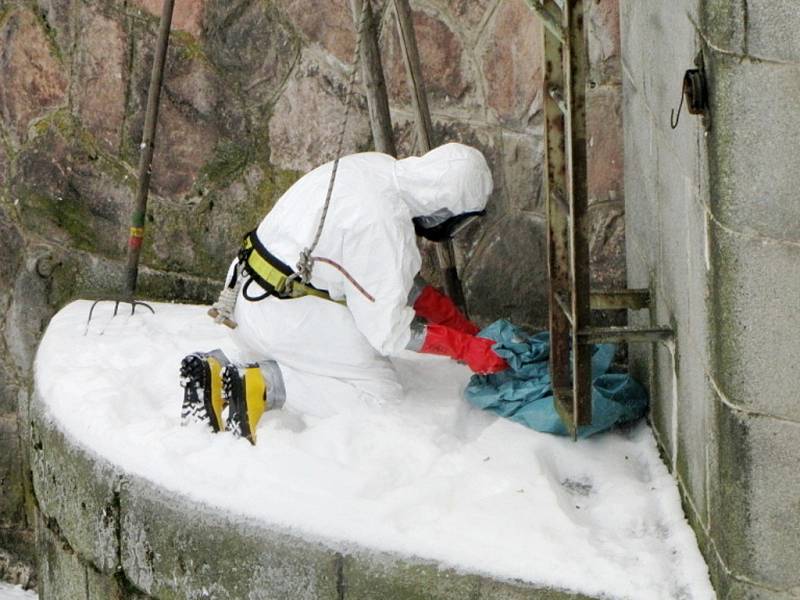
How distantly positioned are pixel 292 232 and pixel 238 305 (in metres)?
0.40

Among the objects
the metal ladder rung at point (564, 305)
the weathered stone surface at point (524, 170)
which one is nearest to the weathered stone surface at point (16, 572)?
the weathered stone surface at point (524, 170)

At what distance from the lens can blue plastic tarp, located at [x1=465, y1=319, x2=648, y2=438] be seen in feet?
15.8

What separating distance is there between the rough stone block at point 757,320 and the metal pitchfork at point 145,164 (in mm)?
2892

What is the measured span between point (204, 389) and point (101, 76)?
197 centimetres

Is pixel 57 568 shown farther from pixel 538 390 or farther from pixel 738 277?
pixel 738 277

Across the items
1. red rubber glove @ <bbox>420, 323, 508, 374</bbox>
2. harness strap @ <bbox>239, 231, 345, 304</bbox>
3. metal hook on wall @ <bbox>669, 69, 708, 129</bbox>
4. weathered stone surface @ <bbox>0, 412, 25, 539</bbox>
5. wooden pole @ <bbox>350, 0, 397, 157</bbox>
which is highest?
metal hook on wall @ <bbox>669, 69, 708, 129</bbox>

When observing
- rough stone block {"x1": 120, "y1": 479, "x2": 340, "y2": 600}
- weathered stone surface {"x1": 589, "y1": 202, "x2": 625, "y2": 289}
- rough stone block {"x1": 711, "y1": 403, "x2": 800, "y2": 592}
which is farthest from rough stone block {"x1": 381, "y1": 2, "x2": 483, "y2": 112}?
rough stone block {"x1": 711, "y1": 403, "x2": 800, "y2": 592}

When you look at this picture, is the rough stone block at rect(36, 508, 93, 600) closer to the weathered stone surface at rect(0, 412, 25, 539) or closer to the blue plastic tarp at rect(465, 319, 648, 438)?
the blue plastic tarp at rect(465, 319, 648, 438)

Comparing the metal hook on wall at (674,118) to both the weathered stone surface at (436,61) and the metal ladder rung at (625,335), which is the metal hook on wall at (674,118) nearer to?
the metal ladder rung at (625,335)

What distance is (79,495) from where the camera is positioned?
492cm

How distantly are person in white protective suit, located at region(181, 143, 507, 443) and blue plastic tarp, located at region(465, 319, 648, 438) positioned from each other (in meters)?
0.08

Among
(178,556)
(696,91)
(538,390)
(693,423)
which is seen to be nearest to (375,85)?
(538,390)

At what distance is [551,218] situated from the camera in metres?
4.66

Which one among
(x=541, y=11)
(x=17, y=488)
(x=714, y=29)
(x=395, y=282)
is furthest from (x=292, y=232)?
(x=17, y=488)
